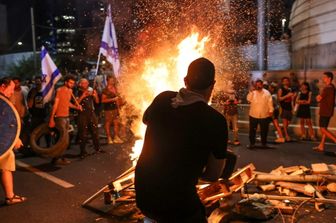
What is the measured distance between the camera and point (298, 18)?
1848 cm

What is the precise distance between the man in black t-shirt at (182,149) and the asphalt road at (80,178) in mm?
2929

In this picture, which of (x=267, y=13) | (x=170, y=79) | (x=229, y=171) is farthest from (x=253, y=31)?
(x=229, y=171)

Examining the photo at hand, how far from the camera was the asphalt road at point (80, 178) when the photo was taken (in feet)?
18.0

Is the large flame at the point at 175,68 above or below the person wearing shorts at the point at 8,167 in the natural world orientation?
above

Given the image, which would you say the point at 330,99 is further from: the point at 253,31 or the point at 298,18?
the point at 253,31

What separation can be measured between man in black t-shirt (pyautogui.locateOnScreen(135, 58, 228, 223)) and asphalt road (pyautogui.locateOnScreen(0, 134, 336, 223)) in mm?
2929

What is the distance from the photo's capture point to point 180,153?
2537mm

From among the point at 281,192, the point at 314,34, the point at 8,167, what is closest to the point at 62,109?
the point at 8,167

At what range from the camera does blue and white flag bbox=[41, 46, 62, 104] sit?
1003cm

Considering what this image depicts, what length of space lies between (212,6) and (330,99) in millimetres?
5222

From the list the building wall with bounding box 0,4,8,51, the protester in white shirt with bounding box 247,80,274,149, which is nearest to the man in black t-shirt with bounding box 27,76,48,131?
the protester in white shirt with bounding box 247,80,274,149

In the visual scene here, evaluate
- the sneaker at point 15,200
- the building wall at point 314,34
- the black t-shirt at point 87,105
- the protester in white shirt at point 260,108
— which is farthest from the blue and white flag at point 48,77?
the building wall at point 314,34

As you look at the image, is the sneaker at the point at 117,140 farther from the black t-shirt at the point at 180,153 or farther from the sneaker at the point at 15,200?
the black t-shirt at the point at 180,153

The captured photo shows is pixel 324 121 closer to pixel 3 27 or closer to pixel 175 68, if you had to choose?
pixel 175 68
